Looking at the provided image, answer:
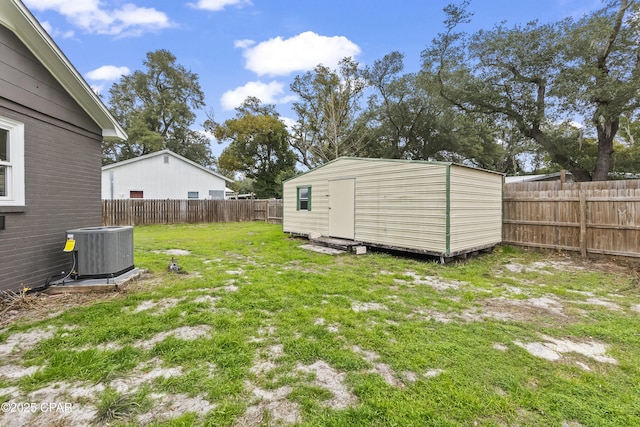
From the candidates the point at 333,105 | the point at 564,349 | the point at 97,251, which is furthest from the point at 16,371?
the point at 333,105

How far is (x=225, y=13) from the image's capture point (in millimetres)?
10523

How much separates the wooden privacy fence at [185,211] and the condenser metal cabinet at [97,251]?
38.1 ft

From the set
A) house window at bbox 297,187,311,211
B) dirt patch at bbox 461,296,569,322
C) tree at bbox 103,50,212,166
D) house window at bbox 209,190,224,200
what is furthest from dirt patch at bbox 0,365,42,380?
tree at bbox 103,50,212,166

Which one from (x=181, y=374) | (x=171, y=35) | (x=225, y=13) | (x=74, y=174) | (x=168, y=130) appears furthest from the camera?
(x=168, y=130)

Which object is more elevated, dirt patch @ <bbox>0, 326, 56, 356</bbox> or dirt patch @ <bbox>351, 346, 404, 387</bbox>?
dirt patch @ <bbox>0, 326, 56, 356</bbox>

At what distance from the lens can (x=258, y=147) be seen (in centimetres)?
2739

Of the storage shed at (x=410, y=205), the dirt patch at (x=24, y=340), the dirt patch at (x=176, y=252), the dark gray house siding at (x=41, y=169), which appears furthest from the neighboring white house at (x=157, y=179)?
the dirt patch at (x=24, y=340)

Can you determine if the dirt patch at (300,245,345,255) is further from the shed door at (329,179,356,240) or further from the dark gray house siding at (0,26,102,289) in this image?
the dark gray house siding at (0,26,102,289)

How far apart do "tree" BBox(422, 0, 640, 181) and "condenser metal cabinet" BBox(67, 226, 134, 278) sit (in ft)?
50.0

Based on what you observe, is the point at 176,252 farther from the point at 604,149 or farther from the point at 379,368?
the point at 604,149

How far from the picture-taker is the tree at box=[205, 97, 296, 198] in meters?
26.2

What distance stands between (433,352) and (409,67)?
74.9 feet

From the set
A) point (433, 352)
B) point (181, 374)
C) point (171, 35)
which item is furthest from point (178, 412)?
point (171, 35)

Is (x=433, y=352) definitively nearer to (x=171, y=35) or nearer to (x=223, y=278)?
(x=223, y=278)
